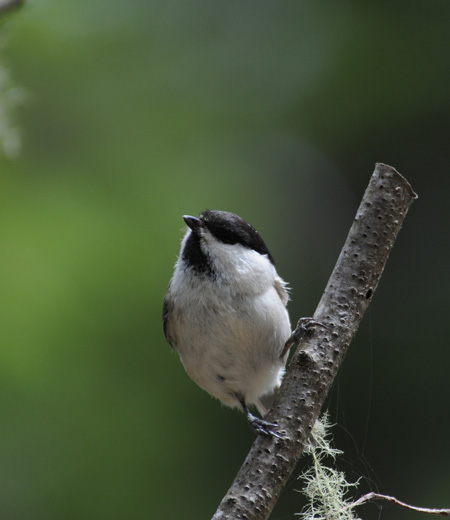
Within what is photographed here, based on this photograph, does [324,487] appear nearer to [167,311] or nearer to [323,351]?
[323,351]

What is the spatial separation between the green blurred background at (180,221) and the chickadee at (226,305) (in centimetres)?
64

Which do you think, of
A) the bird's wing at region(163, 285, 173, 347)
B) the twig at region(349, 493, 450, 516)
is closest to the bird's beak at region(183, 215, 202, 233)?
the bird's wing at region(163, 285, 173, 347)

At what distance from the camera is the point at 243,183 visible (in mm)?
3980

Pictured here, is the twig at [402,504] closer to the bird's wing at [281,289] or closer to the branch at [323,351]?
the branch at [323,351]

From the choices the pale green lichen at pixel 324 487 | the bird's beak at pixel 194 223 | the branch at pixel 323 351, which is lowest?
the pale green lichen at pixel 324 487

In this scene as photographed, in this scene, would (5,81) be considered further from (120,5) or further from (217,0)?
→ (217,0)

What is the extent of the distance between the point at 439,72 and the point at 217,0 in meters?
1.55

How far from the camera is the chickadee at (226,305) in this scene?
1.98m

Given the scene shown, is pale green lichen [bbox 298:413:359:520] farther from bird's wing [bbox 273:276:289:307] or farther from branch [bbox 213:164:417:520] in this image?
bird's wing [bbox 273:276:289:307]

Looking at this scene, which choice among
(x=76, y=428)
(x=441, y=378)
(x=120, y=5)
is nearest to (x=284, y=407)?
(x=76, y=428)

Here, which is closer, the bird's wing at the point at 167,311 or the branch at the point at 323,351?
the branch at the point at 323,351

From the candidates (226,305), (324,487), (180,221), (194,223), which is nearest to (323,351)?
(324,487)

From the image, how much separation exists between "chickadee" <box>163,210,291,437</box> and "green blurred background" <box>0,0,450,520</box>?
2.09ft

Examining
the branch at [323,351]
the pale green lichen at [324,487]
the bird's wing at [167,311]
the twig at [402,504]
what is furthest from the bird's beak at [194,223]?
the twig at [402,504]
